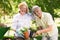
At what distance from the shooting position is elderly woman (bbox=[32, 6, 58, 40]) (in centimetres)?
287

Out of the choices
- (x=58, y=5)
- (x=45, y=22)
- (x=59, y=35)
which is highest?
(x=58, y=5)

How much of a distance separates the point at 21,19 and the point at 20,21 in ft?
0.13

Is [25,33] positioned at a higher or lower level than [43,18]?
lower

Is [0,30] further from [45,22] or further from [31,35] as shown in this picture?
[45,22]

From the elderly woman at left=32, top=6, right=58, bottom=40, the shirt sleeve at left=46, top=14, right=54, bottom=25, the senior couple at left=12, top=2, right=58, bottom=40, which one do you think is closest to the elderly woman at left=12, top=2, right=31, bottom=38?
the senior couple at left=12, top=2, right=58, bottom=40

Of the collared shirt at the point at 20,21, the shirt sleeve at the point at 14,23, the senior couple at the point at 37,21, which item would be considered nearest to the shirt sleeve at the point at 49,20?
the senior couple at the point at 37,21

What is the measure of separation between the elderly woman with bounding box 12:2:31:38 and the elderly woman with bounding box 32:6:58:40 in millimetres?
129

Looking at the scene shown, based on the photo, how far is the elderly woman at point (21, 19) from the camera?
2905 mm

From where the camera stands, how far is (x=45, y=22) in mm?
2879

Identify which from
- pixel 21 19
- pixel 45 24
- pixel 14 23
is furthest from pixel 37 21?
pixel 14 23

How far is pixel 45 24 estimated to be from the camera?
2896mm

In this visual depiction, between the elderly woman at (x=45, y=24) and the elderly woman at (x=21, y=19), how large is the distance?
0.13 metres

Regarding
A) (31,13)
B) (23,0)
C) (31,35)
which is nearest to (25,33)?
(31,35)

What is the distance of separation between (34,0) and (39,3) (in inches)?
3.8
